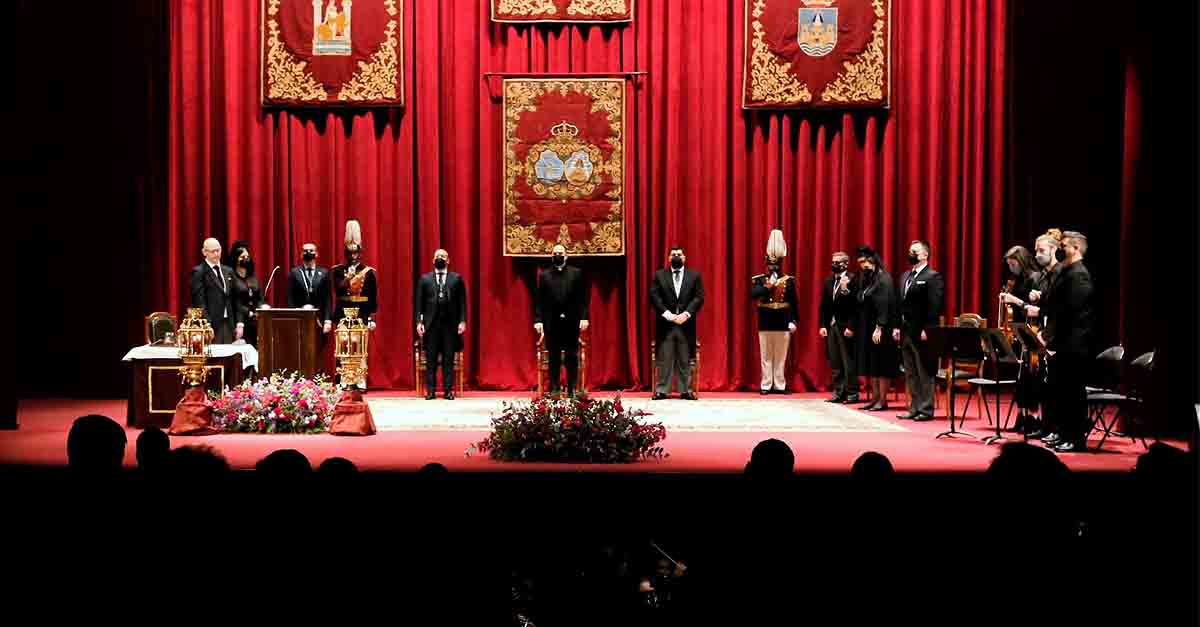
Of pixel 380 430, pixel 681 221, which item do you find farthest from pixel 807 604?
pixel 681 221

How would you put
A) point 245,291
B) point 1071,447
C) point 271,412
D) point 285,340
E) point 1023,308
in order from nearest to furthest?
point 1071,447
point 271,412
point 1023,308
point 285,340
point 245,291

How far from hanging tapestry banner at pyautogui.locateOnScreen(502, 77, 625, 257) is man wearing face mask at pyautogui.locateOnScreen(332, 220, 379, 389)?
1.57 metres

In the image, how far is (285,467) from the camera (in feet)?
9.66

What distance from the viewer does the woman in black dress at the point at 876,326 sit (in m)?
10.6

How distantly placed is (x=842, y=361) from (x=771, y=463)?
9058 millimetres

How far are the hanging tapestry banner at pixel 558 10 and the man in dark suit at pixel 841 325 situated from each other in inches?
142

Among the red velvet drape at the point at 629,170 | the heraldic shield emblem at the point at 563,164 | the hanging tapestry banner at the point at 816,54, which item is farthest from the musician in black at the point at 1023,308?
the heraldic shield emblem at the point at 563,164

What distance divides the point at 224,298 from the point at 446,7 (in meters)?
4.27

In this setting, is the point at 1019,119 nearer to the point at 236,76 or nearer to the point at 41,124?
the point at 236,76

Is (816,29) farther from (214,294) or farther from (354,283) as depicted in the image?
(214,294)

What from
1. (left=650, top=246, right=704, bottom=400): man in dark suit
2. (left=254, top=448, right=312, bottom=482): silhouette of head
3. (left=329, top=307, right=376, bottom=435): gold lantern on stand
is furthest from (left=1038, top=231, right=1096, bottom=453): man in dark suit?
(left=254, top=448, right=312, bottom=482): silhouette of head

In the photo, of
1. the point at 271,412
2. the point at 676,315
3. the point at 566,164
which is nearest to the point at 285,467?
the point at 271,412

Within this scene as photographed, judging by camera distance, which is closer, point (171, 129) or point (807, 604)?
point (807, 604)

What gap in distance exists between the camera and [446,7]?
13.1 meters
